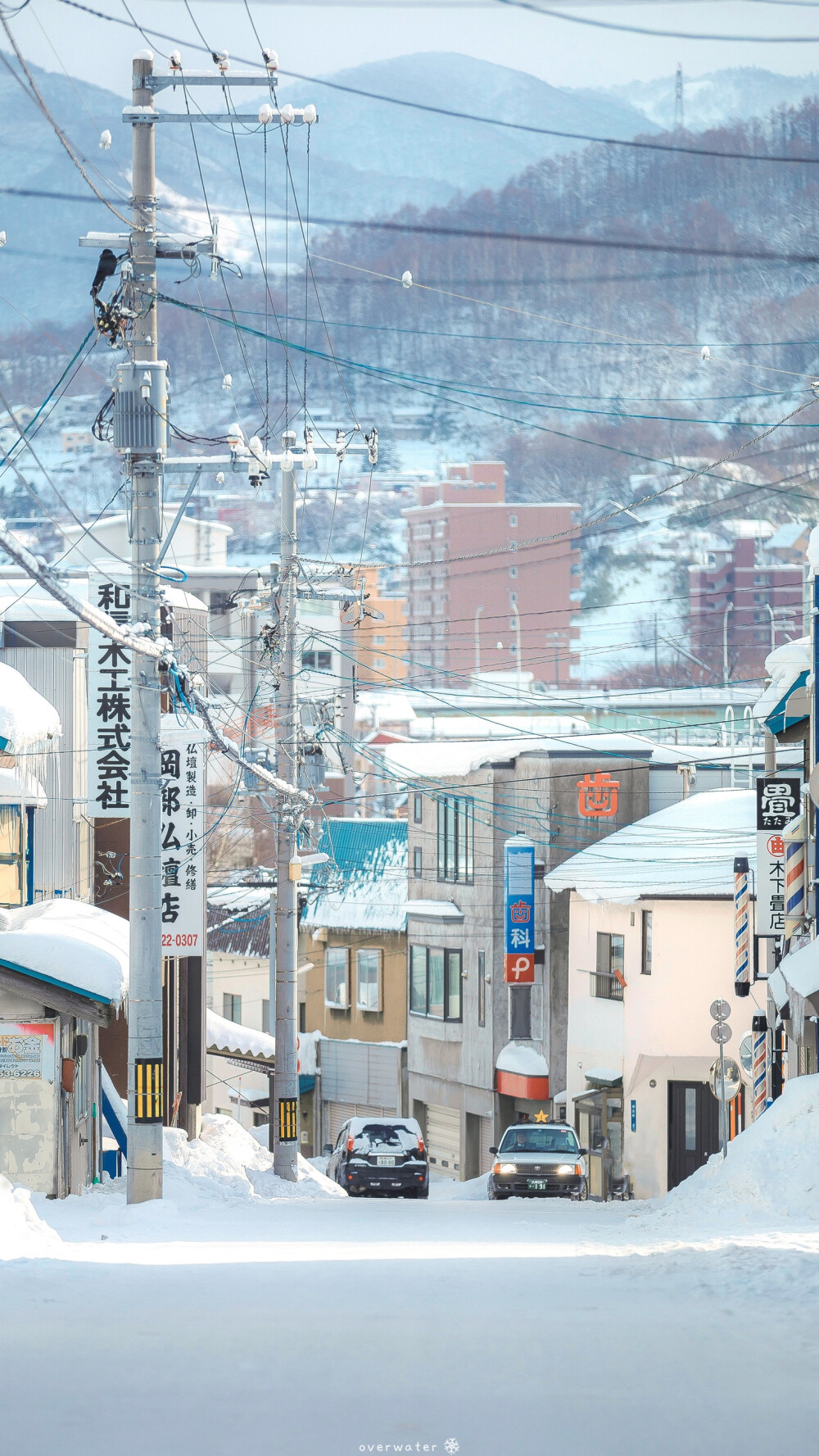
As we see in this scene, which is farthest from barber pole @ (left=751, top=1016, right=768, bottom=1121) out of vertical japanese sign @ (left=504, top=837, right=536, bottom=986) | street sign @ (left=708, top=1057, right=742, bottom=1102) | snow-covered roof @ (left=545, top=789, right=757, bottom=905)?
vertical japanese sign @ (left=504, top=837, right=536, bottom=986)

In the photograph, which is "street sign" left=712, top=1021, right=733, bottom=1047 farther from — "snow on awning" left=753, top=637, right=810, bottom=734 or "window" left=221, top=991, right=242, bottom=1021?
"window" left=221, top=991, right=242, bottom=1021

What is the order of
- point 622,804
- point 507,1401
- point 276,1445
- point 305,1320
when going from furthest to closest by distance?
point 622,804, point 305,1320, point 507,1401, point 276,1445

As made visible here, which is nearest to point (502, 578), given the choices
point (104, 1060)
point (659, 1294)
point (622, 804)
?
point (622, 804)

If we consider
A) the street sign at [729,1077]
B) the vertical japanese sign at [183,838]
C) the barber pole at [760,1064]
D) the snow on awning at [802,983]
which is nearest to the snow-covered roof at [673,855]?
the street sign at [729,1077]

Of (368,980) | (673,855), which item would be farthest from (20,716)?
(368,980)

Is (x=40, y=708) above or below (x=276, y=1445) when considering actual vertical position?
above

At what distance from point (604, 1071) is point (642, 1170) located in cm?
265

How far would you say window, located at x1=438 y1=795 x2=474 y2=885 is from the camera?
153 feet

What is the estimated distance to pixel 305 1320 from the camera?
8781 millimetres

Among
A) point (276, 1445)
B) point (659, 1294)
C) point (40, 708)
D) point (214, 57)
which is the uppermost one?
point (214, 57)

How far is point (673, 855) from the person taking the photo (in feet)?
130

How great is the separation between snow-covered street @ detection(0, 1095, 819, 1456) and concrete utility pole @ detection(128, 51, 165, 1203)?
7.60 feet

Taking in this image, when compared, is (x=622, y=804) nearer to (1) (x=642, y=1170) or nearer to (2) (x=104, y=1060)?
(1) (x=642, y=1170)

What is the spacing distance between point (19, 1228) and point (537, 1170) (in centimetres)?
1687
